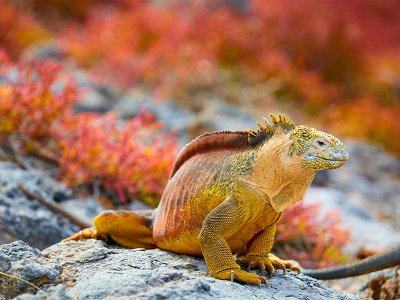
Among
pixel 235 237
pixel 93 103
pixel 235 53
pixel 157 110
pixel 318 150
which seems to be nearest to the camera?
pixel 318 150

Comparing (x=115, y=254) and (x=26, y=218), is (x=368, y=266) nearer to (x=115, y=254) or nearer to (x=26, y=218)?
(x=115, y=254)

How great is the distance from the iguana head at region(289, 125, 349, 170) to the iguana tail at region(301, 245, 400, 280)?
1.11 meters

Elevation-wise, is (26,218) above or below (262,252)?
below

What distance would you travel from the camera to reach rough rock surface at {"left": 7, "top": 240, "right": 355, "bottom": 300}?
8.91ft

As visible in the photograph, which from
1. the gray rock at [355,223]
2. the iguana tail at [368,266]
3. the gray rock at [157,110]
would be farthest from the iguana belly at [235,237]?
the gray rock at [157,110]

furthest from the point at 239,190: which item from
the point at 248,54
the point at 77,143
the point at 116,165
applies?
the point at 248,54

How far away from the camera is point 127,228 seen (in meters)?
3.72

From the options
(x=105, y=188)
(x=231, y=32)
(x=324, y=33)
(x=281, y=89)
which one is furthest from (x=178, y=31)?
(x=105, y=188)

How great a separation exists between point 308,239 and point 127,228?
2304 mm

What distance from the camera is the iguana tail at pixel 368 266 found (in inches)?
150

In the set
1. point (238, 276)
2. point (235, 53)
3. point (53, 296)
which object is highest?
point (235, 53)

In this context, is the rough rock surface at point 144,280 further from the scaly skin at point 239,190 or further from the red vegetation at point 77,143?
the red vegetation at point 77,143

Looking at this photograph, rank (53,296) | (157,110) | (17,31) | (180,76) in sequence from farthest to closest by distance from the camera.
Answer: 1. (17,31)
2. (180,76)
3. (157,110)
4. (53,296)

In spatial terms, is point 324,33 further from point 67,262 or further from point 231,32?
point 67,262
